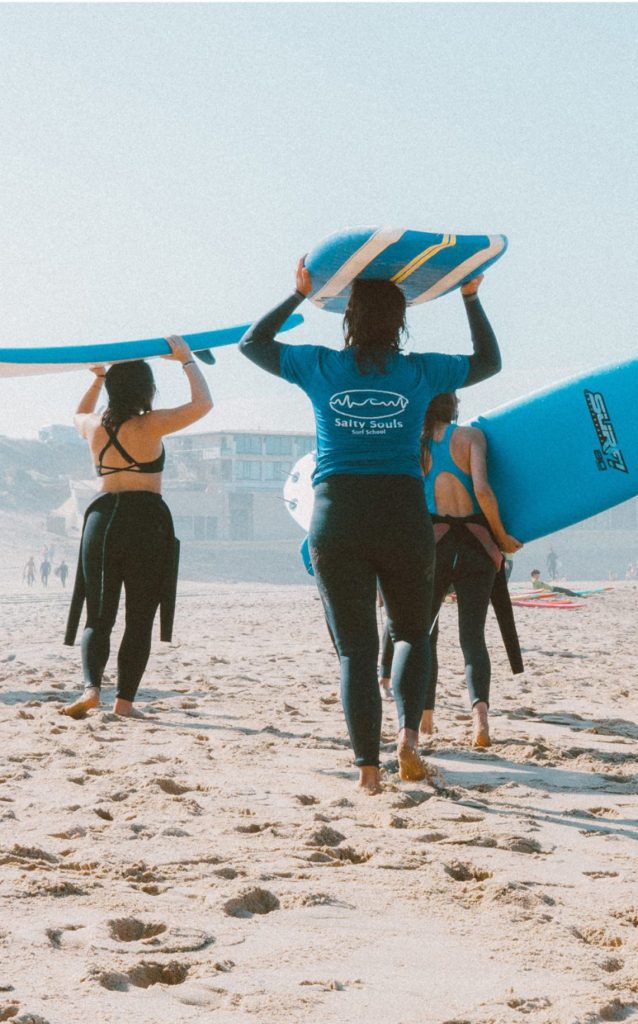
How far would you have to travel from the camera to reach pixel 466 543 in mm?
4105

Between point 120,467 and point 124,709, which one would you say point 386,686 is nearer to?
A: point 124,709

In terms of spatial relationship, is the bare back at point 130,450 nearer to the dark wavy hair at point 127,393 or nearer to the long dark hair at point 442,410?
the dark wavy hair at point 127,393

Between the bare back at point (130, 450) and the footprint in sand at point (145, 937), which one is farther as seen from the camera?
the bare back at point (130, 450)

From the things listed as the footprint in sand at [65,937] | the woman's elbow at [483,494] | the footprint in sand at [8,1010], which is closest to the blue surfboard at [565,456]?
the woman's elbow at [483,494]

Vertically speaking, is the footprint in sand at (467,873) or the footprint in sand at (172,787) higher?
the footprint in sand at (172,787)

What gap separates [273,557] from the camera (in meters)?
53.7

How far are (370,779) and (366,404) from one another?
1.09 meters

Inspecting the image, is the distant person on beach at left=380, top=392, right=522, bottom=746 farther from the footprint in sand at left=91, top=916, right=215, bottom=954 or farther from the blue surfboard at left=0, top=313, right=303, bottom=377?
the footprint in sand at left=91, top=916, right=215, bottom=954

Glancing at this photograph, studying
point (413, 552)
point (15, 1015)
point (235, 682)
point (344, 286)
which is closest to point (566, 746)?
point (413, 552)

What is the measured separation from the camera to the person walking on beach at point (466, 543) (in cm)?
406

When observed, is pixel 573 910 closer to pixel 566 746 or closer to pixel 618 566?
pixel 566 746

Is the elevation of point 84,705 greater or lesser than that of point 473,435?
lesser

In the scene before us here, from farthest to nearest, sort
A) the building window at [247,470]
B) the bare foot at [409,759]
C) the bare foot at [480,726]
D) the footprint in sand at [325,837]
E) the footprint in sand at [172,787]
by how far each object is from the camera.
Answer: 1. the building window at [247,470]
2. the bare foot at [480,726]
3. the bare foot at [409,759]
4. the footprint in sand at [172,787]
5. the footprint in sand at [325,837]

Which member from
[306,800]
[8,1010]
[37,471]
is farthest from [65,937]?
[37,471]
